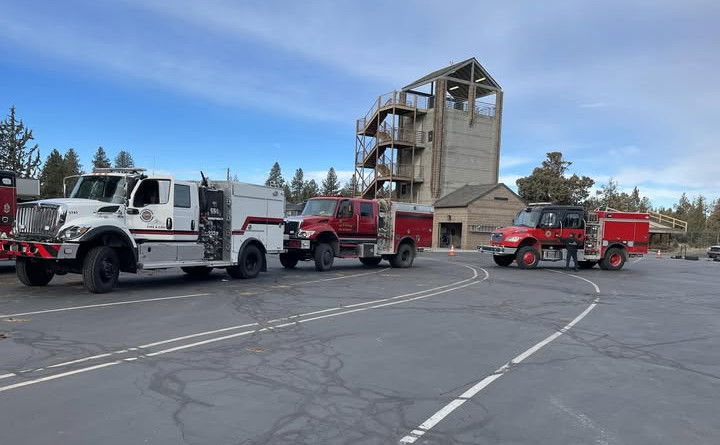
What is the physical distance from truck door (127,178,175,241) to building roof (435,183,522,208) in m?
33.9

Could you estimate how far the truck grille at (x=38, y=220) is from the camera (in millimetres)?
11570

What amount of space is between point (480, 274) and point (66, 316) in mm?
14756

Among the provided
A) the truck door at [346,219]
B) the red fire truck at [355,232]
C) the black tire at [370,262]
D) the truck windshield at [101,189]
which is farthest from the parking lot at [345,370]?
the black tire at [370,262]

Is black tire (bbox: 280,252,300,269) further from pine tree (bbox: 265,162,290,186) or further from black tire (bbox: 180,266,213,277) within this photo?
pine tree (bbox: 265,162,290,186)

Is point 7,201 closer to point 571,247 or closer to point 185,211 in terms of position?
point 185,211

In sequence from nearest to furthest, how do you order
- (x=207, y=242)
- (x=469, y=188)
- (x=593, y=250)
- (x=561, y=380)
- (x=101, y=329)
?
1. (x=561, y=380)
2. (x=101, y=329)
3. (x=207, y=242)
4. (x=593, y=250)
5. (x=469, y=188)

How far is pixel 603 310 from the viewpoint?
12133mm

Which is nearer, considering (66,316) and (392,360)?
(392,360)

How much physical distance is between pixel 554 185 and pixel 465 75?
18.8m

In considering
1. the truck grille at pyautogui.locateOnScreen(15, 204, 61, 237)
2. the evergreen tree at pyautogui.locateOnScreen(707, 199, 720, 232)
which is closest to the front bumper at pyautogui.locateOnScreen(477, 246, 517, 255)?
the truck grille at pyautogui.locateOnScreen(15, 204, 61, 237)

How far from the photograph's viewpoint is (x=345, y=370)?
6.40 metres

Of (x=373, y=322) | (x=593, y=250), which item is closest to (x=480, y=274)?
(x=593, y=250)

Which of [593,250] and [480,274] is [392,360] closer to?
[480,274]

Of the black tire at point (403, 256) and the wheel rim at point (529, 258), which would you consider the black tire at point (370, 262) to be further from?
the wheel rim at point (529, 258)
